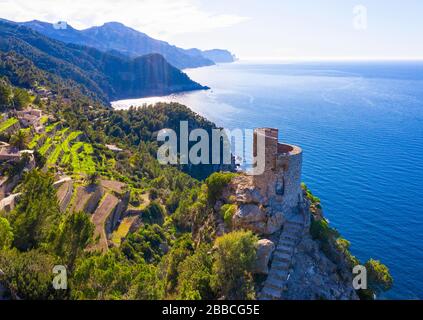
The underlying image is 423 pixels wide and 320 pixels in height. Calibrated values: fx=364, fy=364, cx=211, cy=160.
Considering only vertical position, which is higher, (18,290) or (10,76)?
(10,76)

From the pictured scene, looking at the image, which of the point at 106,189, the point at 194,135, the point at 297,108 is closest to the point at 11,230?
the point at 106,189

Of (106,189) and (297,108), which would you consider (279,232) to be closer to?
(106,189)

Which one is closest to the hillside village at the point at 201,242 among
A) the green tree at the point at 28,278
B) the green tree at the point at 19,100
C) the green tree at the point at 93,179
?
the green tree at the point at 28,278

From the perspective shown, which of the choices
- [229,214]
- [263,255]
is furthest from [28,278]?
[263,255]

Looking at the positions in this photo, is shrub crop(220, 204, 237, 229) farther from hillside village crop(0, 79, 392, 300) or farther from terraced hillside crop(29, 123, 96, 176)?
terraced hillside crop(29, 123, 96, 176)

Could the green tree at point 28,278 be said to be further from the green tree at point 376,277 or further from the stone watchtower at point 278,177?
the green tree at point 376,277

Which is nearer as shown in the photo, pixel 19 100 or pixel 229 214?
pixel 229 214

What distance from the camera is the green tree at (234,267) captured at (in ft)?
76.2

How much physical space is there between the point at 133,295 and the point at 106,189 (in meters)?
38.7

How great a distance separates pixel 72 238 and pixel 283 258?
17.4 meters

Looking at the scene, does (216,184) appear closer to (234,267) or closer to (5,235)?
(234,267)

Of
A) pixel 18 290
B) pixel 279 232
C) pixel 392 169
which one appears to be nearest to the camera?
pixel 18 290

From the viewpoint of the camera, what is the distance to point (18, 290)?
23.0 metres

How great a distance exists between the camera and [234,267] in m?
23.7
